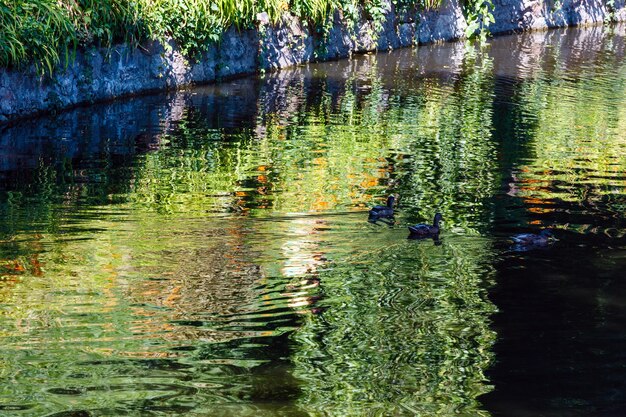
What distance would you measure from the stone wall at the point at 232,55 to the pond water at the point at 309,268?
63 centimetres

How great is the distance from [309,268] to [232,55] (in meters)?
12.6

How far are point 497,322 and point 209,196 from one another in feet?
15.4

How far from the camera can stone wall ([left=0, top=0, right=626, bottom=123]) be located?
650 inches

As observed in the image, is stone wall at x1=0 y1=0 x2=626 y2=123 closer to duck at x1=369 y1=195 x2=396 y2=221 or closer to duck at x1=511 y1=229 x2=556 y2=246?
duck at x1=369 y1=195 x2=396 y2=221

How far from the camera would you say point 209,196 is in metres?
→ 11.4

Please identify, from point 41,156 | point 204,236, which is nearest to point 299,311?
point 204,236

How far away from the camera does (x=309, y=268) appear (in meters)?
8.65

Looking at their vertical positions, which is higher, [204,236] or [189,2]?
[189,2]

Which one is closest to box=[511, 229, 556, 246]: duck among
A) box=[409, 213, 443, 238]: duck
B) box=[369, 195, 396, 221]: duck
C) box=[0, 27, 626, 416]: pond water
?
box=[0, 27, 626, 416]: pond water

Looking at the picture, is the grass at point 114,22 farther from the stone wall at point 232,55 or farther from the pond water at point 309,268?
the pond water at point 309,268

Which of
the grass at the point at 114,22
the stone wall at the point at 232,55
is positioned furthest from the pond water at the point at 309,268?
the grass at the point at 114,22

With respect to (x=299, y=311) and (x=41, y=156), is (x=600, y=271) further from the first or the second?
(x=41, y=156)

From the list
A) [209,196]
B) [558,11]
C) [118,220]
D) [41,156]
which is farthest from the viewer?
[558,11]

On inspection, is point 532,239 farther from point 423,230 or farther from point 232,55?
point 232,55
